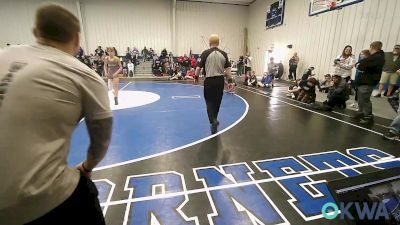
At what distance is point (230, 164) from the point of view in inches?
130

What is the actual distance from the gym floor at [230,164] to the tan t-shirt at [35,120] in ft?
4.60

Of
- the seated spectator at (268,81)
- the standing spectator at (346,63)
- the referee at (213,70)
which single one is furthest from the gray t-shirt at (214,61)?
the seated spectator at (268,81)

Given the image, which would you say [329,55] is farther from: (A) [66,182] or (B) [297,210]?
(A) [66,182]

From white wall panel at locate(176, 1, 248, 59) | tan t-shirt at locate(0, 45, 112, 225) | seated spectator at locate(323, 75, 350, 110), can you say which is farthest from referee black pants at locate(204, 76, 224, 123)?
white wall panel at locate(176, 1, 248, 59)

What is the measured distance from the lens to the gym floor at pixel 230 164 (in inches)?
91.8

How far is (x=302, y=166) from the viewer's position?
325 centimetres

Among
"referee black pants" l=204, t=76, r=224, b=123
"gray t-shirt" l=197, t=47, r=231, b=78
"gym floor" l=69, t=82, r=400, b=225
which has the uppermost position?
"gray t-shirt" l=197, t=47, r=231, b=78

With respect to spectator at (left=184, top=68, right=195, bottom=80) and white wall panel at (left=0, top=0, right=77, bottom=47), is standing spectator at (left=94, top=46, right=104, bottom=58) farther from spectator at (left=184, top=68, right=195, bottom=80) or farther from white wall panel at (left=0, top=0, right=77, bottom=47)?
spectator at (left=184, top=68, right=195, bottom=80)

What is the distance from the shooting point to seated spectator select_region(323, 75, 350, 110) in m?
6.50

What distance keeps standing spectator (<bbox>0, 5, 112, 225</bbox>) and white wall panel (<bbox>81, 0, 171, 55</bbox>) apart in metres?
17.7

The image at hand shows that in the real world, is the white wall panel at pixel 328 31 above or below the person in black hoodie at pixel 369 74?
above

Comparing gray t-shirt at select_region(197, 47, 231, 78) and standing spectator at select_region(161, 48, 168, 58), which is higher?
standing spectator at select_region(161, 48, 168, 58)

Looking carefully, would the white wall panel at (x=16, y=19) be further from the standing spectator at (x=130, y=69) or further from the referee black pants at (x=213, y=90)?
the referee black pants at (x=213, y=90)

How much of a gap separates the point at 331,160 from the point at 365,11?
8362mm
